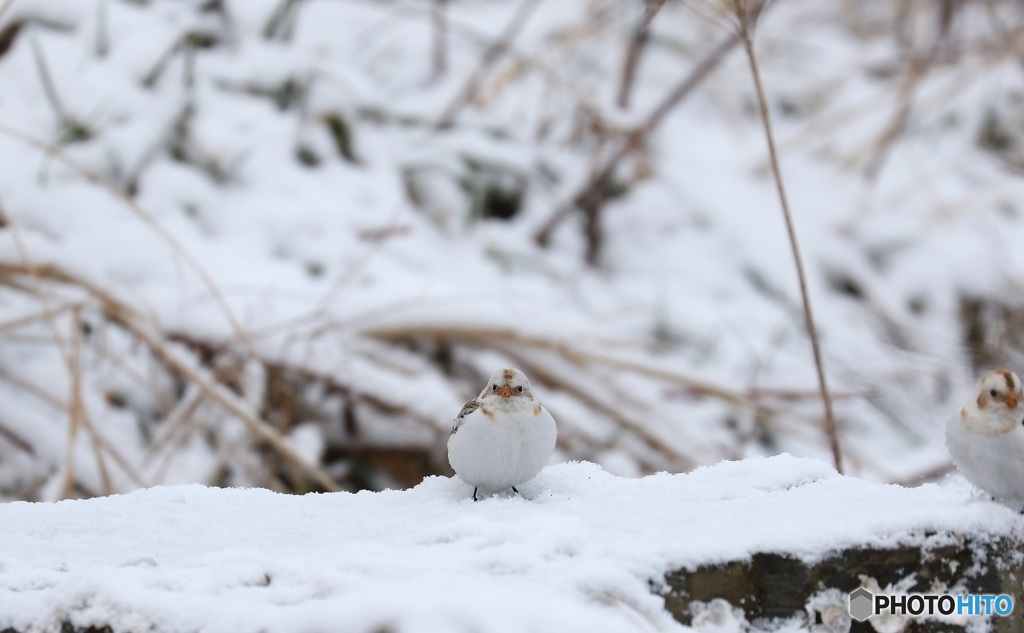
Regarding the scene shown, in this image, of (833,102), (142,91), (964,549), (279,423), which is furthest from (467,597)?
(833,102)

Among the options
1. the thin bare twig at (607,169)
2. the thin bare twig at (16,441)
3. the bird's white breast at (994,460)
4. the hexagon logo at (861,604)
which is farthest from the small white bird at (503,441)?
the thin bare twig at (607,169)

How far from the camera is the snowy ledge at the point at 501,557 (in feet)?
4.09

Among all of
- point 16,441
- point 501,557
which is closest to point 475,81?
point 16,441

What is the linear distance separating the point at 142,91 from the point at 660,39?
2.58 metres

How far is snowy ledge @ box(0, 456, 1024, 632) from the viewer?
1.25 meters

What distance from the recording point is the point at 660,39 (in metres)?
5.50

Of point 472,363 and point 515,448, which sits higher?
point 472,363

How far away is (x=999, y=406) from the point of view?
4.97 feet

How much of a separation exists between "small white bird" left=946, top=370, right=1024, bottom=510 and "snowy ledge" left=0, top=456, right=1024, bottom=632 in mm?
32

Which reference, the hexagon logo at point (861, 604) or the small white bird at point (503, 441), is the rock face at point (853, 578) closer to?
the hexagon logo at point (861, 604)

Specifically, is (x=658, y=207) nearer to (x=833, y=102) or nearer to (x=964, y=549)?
(x=833, y=102)

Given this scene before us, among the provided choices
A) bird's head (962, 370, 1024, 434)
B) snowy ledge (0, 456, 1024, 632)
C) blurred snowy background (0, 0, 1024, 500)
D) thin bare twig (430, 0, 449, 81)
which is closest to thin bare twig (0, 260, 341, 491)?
blurred snowy background (0, 0, 1024, 500)

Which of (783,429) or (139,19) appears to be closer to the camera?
(783,429)

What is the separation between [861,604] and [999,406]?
0.36 m
